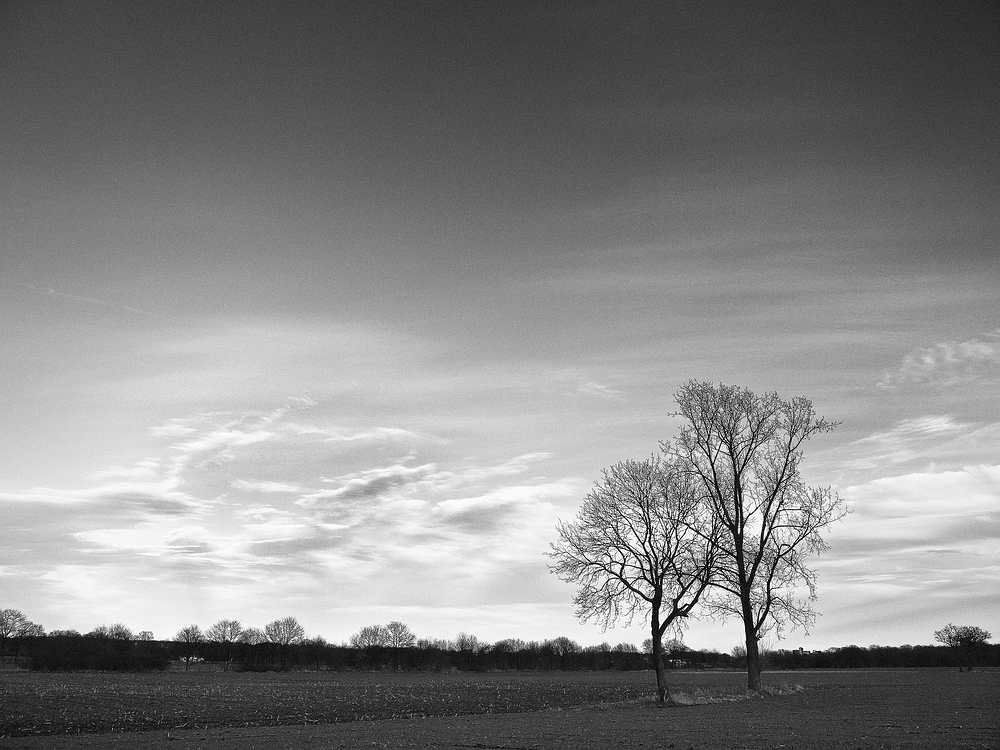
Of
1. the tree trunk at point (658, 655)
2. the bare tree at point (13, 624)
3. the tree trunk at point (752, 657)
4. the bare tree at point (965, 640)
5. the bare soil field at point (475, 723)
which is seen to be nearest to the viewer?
the bare soil field at point (475, 723)

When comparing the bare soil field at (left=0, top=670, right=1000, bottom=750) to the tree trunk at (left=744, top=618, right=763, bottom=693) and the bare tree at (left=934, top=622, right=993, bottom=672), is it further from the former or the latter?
the bare tree at (left=934, top=622, right=993, bottom=672)

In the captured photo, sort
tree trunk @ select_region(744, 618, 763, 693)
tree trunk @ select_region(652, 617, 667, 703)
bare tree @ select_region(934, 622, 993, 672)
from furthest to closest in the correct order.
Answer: bare tree @ select_region(934, 622, 993, 672) < tree trunk @ select_region(744, 618, 763, 693) < tree trunk @ select_region(652, 617, 667, 703)

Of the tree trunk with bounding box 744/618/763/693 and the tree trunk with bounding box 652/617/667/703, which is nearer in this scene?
the tree trunk with bounding box 652/617/667/703

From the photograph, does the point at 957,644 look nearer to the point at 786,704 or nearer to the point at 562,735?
the point at 786,704

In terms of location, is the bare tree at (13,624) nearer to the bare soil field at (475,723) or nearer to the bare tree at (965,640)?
the bare soil field at (475,723)

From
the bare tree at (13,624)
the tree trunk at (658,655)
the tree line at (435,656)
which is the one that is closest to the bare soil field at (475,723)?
the tree trunk at (658,655)

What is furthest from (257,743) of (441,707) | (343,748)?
(441,707)

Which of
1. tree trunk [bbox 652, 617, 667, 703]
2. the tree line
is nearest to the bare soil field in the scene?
tree trunk [bbox 652, 617, 667, 703]

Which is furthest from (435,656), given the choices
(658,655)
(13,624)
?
(658,655)

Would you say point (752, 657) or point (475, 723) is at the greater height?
point (752, 657)

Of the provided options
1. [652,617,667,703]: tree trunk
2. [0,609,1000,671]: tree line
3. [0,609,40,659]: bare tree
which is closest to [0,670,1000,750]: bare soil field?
[652,617,667,703]: tree trunk

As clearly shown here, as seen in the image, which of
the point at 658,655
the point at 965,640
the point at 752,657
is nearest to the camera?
the point at 658,655

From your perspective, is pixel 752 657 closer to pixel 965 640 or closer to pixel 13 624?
pixel 965 640

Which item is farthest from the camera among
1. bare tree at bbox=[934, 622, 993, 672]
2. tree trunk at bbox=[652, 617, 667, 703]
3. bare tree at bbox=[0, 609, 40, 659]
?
bare tree at bbox=[0, 609, 40, 659]
